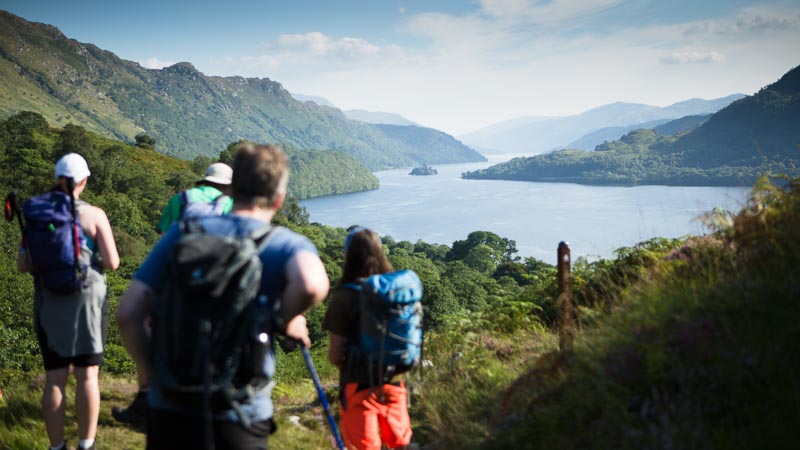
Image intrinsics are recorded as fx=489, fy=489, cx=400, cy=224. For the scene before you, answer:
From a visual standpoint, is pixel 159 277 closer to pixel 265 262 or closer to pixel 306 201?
pixel 265 262

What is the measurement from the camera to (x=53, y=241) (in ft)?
9.27

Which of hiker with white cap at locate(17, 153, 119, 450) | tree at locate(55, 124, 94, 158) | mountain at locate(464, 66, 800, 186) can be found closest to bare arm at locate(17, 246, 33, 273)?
hiker with white cap at locate(17, 153, 119, 450)

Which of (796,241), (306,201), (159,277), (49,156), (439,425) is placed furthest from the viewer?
(306,201)

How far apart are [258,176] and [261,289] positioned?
0.43 m

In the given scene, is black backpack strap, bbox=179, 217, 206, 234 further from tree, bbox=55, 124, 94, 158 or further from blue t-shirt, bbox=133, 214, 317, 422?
tree, bbox=55, 124, 94, 158

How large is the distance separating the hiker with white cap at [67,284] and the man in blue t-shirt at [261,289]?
4.20 feet

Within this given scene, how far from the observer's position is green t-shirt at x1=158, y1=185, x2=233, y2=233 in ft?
11.5

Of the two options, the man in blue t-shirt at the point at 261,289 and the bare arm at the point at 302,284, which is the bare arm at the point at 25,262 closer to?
the man in blue t-shirt at the point at 261,289

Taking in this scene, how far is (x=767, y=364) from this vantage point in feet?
7.04

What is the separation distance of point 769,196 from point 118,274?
48.4m

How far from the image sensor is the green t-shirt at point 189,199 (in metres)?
3.52

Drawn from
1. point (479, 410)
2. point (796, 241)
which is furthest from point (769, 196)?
point (479, 410)

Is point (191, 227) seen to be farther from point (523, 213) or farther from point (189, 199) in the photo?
point (523, 213)

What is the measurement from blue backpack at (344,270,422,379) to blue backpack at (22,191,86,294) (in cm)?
165
